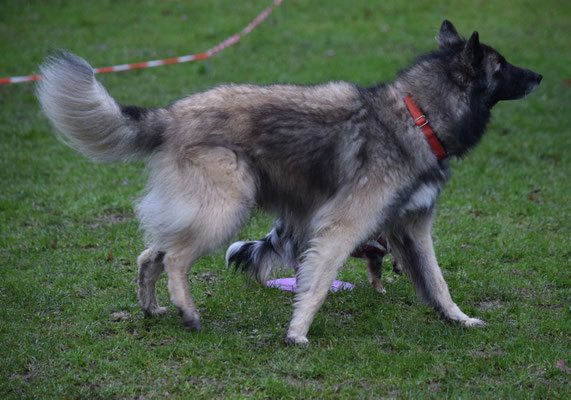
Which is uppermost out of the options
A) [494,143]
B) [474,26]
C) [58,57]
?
[58,57]

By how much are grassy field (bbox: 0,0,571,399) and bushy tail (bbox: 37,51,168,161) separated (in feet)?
1.64

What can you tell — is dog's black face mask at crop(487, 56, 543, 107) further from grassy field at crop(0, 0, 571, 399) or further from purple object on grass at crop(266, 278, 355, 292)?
purple object on grass at crop(266, 278, 355, 292)

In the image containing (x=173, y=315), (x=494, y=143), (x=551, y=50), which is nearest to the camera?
(x=173, y=315)

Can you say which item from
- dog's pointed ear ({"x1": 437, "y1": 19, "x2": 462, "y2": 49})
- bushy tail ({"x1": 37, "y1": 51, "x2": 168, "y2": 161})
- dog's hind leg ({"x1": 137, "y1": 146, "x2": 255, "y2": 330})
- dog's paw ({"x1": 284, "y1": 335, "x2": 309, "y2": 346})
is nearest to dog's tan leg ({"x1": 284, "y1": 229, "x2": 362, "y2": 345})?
dog's paw ({"x1": 284, "y1": 335, "x2": 309, "y2": 346})

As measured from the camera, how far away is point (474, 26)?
14914mm

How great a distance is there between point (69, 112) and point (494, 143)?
6874mm

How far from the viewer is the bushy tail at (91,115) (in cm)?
410

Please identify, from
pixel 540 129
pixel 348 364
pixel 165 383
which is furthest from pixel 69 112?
pixel 540 129

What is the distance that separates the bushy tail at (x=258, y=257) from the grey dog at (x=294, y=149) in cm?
62

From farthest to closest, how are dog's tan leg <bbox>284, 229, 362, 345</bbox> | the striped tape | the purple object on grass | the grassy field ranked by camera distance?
the striped tape
the purple object on grass
dog's tan leg <bbox>284, 229, 362, 345</bbox>
the grassy field

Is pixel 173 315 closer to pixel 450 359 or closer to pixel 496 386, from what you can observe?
pixel 450 359

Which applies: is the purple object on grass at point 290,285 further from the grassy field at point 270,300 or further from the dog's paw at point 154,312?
the dog's paw at point 154,312

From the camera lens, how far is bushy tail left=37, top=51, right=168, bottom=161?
4.10 meters

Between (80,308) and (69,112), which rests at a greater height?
(69,112)
